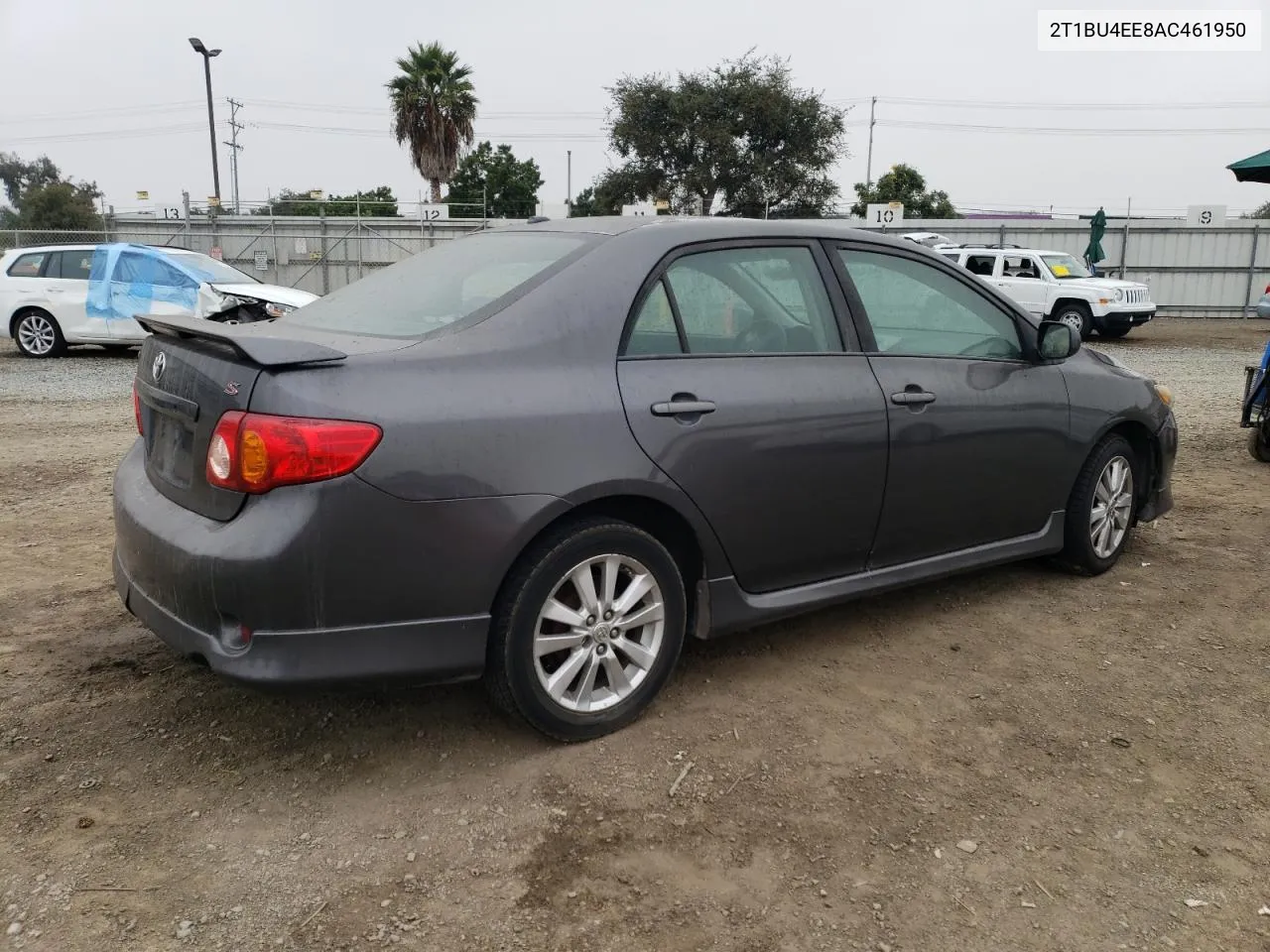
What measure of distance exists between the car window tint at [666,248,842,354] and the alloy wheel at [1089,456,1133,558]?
1773 mm

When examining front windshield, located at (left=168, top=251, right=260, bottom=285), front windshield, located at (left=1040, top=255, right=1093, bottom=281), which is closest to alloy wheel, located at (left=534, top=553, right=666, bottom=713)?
front windshield, located at (left=168, top=251, right=260, bottom=285)

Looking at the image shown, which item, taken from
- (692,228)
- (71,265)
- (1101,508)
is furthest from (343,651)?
(71,265)

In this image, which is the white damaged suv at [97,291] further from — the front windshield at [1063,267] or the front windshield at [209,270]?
the front windshield at [1063,267]

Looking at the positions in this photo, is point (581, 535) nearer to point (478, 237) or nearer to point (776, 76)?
point (478, 237)

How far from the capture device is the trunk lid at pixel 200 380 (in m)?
2.65

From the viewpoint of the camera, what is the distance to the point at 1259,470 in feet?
23.6

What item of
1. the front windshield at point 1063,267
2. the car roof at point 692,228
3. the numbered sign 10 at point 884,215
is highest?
the numbered sign 10 at point 884,215

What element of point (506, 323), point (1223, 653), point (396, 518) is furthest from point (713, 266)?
point (1223, 653)

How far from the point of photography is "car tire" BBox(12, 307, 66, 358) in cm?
1375

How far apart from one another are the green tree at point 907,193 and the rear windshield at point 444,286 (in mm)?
53977

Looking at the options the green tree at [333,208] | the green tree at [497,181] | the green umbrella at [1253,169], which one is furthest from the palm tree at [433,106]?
the green umbrella at [1253,169]

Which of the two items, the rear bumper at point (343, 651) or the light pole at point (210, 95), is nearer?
the rear bumper at point (343, 651)

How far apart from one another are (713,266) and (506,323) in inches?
32.8

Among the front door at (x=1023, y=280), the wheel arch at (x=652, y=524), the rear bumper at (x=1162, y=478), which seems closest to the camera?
the wheel arch at (x=652, y=524)
